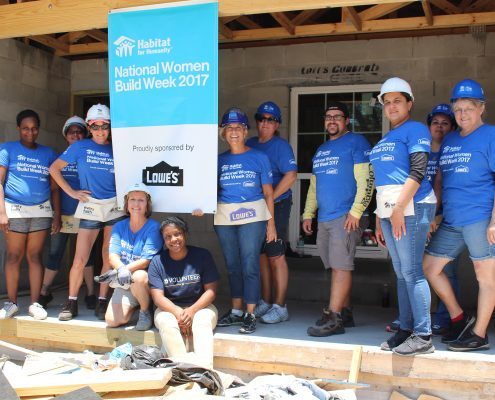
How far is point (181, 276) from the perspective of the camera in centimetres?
424

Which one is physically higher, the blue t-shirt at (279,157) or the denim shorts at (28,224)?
the blue t-shirt at (279,157)

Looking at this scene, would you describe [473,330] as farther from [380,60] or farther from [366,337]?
[380,60]

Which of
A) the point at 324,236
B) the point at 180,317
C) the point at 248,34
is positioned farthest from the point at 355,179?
the point at 248,34

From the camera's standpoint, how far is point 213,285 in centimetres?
430

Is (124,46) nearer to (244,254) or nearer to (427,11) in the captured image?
(244,254)

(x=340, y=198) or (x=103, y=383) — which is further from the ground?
(x=340, y=198)

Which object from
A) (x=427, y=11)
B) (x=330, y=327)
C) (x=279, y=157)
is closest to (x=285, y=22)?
(x=427, y=11)

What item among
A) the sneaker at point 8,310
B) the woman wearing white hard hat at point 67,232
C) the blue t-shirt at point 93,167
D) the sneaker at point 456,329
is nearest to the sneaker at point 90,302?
the woman wearing white hard hat at point 67,232

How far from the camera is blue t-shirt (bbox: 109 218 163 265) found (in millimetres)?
4387

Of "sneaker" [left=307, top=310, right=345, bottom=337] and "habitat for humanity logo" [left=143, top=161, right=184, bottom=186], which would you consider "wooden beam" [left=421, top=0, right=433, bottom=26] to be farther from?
"sneaker" [left=307, top=310, right=345, bottom=337]

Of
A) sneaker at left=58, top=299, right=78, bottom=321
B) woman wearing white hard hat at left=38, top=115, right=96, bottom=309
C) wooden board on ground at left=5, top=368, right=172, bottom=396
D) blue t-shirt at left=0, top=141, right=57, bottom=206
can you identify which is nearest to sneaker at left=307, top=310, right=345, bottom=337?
wooden board on ground at left=5, top=368, right=172, bottom=396

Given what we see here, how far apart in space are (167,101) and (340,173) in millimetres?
1438

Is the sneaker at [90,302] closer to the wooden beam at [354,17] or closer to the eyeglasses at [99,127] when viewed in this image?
the eyeglasses at [99,127]

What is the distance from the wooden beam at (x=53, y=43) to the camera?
6169mm
